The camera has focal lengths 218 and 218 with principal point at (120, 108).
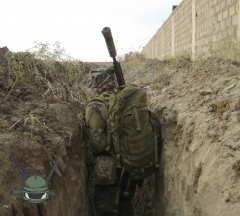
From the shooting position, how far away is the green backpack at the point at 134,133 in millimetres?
2418

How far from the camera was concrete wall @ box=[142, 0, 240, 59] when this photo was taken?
3.58 m

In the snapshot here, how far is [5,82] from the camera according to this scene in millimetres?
2350

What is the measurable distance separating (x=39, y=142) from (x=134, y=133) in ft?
3.48

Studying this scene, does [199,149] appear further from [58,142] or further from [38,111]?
[38,111]

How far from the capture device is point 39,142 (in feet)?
5.62

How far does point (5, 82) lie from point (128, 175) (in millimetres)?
1785

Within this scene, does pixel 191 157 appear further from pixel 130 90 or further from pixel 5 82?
pixel 5 82

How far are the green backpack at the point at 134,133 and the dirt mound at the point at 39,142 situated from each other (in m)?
0.47

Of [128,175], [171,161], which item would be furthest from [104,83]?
[171,161]
